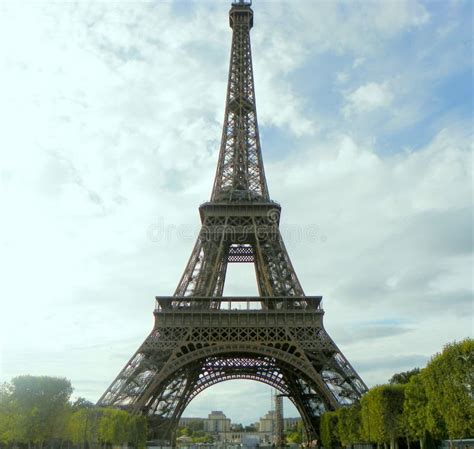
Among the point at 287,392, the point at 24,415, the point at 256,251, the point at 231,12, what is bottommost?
the point at 24,415

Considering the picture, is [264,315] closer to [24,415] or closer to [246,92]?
[24,415]

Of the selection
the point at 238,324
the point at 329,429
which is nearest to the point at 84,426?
the point at 238,324

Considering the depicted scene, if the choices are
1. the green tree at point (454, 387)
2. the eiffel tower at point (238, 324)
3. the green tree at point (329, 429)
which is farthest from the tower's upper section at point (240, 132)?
the green tree at point (454, 387)

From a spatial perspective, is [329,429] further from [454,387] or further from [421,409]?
[454,387]

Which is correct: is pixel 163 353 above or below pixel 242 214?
below

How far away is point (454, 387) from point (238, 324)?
66.6ft

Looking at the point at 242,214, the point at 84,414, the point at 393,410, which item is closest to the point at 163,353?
the point at 84,414

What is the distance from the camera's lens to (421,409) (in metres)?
32.3

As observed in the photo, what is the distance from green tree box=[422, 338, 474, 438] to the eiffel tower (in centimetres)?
1299

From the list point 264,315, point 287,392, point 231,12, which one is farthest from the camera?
point 231,12

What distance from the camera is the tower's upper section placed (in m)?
52.8

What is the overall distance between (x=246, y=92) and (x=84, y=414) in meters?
36.6

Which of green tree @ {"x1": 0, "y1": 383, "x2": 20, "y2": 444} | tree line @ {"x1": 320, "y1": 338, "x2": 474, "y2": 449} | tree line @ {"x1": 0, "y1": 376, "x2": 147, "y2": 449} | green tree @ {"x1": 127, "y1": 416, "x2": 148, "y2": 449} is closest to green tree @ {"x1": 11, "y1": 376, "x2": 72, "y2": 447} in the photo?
tree line @ {"x1": 0, "y1": 376, "x2": 147, "y2": 449}

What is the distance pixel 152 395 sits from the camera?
4244 cm
